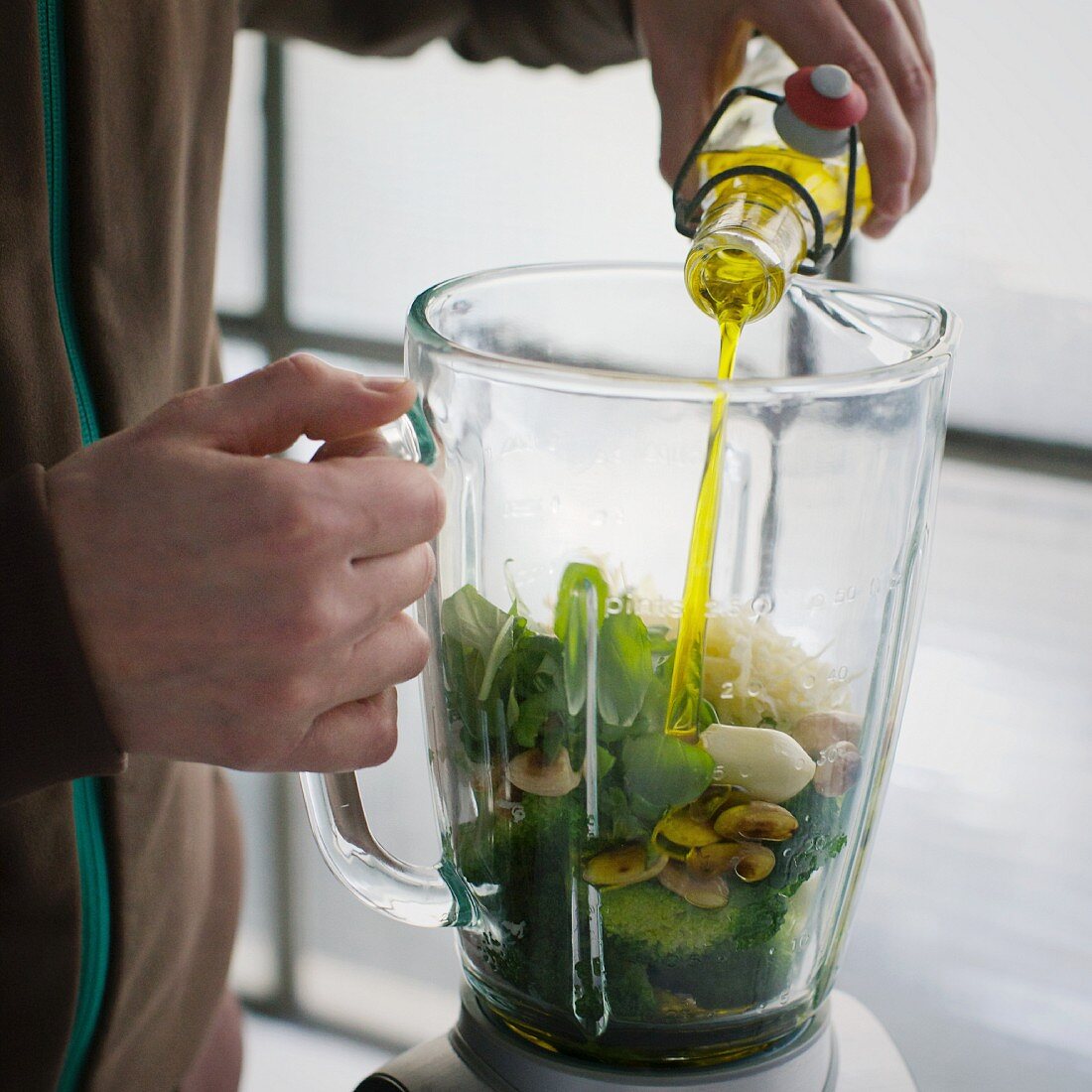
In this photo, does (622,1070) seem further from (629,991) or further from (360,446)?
(360,446)

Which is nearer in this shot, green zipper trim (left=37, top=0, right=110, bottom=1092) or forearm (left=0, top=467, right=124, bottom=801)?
forearm (left=0, top=467, right=124, bottom=801)

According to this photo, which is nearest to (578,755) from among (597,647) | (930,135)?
(597,647)

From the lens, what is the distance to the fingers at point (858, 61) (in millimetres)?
564

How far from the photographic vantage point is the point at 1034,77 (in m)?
2.03

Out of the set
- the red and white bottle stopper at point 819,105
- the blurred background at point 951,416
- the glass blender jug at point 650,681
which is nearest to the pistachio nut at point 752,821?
the glass blender jug at point 650,681

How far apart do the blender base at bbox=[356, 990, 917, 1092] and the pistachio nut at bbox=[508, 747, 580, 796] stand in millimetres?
105

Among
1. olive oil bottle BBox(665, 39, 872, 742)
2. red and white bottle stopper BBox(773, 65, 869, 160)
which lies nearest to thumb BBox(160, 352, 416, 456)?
olive oil bottle BBox(665, 39, 872, 742)

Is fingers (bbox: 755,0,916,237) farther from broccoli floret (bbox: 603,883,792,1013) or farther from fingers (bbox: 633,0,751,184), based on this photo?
broccoli floret (bbox: 603,883,792,1013)

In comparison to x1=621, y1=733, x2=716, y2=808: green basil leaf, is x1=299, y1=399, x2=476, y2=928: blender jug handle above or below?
below

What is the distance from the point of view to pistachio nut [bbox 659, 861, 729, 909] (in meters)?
0.41

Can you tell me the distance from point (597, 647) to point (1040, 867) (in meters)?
1.16

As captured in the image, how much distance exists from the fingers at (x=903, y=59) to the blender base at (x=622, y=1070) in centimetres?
40

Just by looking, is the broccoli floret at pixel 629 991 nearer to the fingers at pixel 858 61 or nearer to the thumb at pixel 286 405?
the thumb at pixel 286 405

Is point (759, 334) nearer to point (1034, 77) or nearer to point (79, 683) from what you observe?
point (79, 683)
